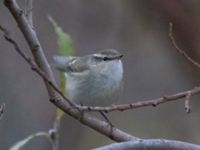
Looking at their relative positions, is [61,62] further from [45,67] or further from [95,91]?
[45,67]

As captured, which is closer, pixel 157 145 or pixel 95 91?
pixel 157 145

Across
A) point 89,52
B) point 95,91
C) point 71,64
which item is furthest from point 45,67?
point 89,52

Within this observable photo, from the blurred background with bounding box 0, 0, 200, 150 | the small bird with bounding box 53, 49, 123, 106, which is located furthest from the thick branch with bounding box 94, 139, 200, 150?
the blurred background with bounding box 0, 0, 200, 150

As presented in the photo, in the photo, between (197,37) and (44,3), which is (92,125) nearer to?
(197,37)

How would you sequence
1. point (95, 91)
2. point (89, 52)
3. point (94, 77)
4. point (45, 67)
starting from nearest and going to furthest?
point (45, 67) → point (95, 91) → point (94, 77) → point (89, 52)

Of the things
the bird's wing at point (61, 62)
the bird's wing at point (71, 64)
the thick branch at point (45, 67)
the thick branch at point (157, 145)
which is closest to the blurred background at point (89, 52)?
the bird's wing at point (71, 64)

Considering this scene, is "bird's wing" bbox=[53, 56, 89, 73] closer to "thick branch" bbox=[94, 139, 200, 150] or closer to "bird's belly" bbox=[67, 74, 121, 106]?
"bird's belly" bbox=[67, 74, 121, 106]

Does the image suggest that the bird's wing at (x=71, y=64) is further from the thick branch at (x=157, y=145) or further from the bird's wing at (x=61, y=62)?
the thick branch at (x=157, y=145)
